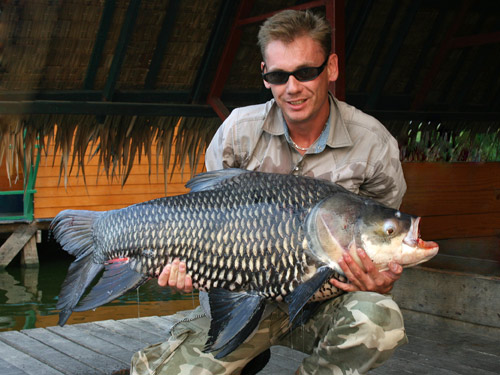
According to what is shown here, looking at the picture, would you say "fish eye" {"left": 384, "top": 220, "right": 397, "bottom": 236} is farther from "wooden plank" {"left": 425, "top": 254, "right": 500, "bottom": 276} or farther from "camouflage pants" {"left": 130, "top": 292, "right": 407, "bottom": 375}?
"wooden plank" {"left": 425, "top": 254, "right": 500, "bottom": 276}

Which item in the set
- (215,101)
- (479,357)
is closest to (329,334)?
(479,357)

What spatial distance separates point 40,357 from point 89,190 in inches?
351

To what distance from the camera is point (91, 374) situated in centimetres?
417

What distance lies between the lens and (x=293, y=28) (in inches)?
120

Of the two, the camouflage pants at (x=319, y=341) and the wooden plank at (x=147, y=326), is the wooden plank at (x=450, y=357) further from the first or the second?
the wooden plank at (x=147, y=326)

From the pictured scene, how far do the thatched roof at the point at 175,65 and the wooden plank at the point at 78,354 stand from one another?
128 cm

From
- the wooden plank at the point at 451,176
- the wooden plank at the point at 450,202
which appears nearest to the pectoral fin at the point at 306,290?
the wooden plank at the point at 450,202

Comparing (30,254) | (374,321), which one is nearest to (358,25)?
(374,321)

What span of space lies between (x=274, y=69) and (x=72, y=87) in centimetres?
253

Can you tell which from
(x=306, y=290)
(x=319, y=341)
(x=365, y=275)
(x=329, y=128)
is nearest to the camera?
(x=306, y=290)

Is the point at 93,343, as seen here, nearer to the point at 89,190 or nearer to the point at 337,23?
the point at 337,23

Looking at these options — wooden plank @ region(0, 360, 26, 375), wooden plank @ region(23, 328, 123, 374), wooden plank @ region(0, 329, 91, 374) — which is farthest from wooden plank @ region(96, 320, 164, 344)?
wooden plank @ region(0, 360, 26, 375)

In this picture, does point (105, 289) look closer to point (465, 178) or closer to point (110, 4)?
point (110, 4)

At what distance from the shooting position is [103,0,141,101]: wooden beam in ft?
16.7
